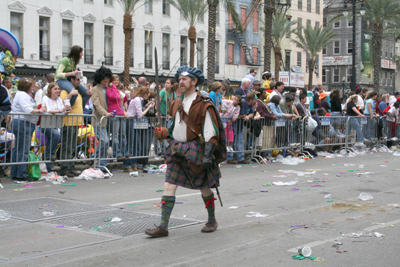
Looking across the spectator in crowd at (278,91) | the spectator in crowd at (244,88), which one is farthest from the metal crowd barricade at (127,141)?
the spectator in crowd at (278,91)

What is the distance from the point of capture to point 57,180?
10.1m

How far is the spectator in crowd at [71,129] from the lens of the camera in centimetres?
1057

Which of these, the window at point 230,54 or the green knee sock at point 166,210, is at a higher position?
the window at point 230,54

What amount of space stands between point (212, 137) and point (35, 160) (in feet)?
17.4

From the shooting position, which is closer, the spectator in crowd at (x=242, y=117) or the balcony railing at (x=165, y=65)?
the spectator in crowd at (x=242, y=117)

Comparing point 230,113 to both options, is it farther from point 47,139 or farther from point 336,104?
point 336,104

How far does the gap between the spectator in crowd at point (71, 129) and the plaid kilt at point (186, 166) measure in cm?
507

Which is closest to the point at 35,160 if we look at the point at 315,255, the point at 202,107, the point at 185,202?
the point at 185,202

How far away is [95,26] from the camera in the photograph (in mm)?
37594

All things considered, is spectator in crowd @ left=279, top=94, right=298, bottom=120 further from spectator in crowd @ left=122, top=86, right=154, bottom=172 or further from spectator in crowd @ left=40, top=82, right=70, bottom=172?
spectator in crowd @ left=40, top=82, right=70, bottom=172

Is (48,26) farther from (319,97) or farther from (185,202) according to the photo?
(185,202)

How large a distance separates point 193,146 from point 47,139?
531 centimetres

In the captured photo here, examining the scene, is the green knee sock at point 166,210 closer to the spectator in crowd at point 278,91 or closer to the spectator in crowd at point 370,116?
the spectator in crowd at point 278,91

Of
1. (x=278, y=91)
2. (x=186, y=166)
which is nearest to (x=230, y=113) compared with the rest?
(x=278, y=91)
